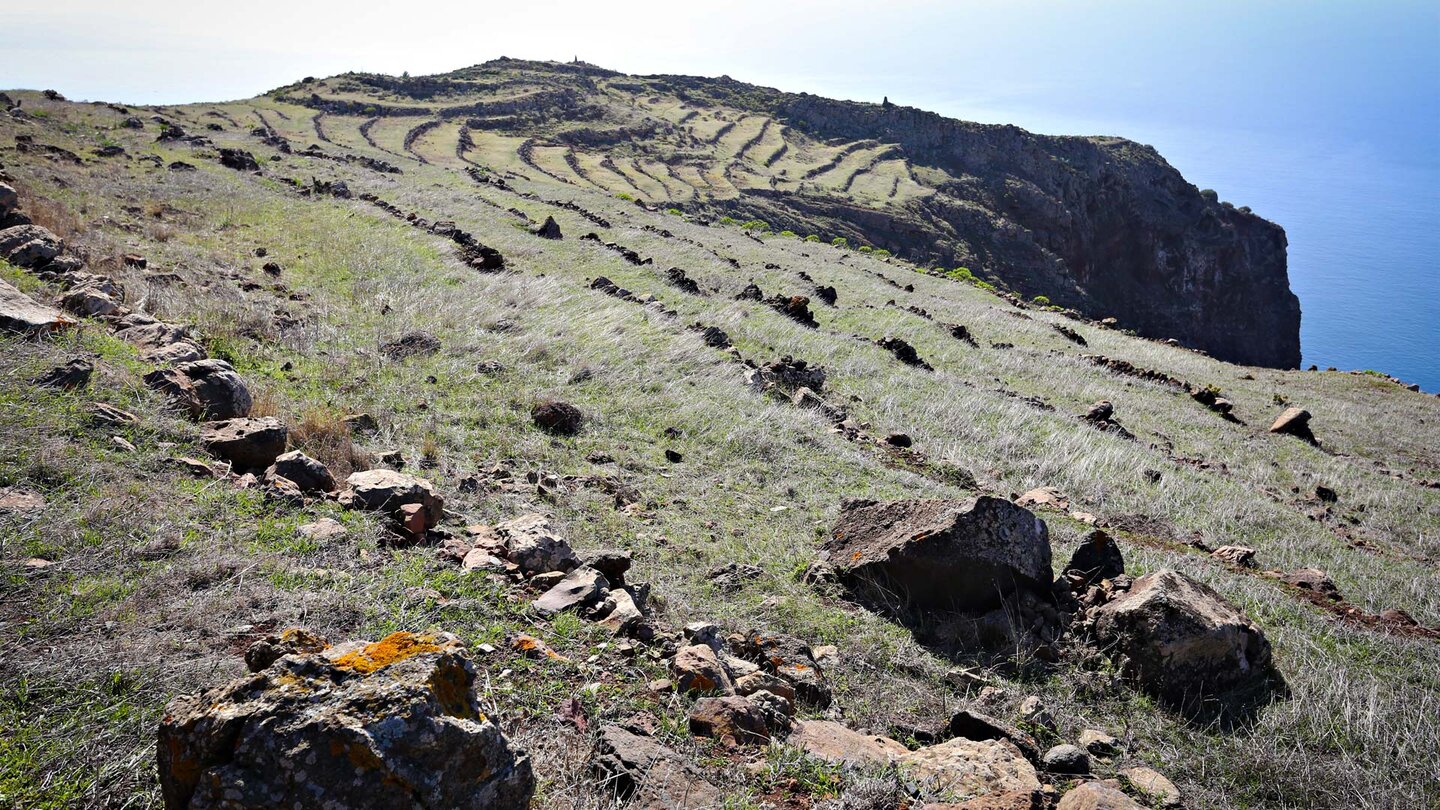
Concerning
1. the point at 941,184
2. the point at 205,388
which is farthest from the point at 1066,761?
the point at 941,184

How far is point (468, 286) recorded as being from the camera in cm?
1439

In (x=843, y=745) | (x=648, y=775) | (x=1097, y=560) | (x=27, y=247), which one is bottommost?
(x=843, y=745)

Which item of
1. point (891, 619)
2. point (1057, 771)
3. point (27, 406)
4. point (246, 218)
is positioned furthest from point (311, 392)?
point (246, 218)

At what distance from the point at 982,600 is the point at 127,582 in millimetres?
5176

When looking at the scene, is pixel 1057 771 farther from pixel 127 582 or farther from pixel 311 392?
pixel 311 392

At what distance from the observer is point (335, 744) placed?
7.11 feet

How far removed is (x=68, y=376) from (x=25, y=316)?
4.84 ft

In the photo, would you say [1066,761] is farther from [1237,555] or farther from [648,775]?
[1237,555]

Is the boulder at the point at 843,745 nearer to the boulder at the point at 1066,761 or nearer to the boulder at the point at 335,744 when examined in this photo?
the boulder at the point at 1066,761

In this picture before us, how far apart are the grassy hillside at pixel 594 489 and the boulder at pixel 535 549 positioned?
40 cm

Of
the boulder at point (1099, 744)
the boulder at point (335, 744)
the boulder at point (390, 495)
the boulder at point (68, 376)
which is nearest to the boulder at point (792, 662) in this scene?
the boulder at point (1099, 744)

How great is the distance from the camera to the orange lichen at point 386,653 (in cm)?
249

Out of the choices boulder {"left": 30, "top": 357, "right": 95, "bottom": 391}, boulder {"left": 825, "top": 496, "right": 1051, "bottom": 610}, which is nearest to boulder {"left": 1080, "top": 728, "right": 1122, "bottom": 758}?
boulder {"left": 825, "top": 496, "right": 1051, "bottom": 610}

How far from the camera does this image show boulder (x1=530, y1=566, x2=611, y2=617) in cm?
416
